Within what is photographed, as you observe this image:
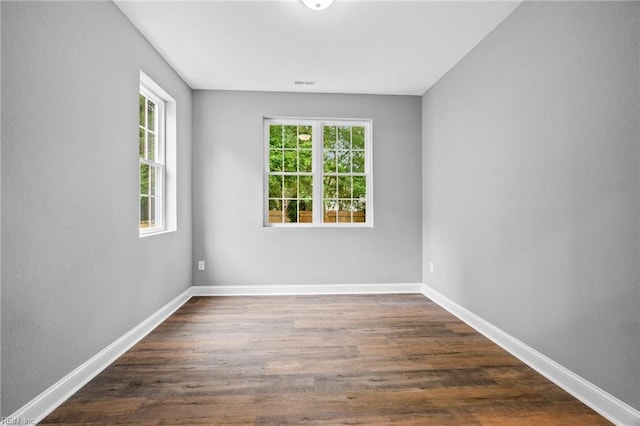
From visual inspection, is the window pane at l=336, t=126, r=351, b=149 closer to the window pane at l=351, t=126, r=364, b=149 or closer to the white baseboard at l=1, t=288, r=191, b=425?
the window pane at l=351, t=126, r=364, b=149

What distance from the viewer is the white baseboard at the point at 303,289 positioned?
4.57 meters

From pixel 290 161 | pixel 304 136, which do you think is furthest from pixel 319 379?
pixel 304 136

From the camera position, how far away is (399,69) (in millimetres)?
3863

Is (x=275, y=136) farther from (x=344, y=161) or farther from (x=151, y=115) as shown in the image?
(x=151, y=115)

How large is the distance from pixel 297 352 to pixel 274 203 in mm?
2400

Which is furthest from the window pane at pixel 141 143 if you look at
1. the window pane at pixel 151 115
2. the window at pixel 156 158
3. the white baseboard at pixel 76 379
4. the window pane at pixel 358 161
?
the window pane at pixel 358 161

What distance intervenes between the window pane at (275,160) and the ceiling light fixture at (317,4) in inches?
89.6

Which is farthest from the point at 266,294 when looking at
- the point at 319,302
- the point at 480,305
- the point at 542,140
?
the point at 542,140

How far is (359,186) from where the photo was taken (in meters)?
4.85

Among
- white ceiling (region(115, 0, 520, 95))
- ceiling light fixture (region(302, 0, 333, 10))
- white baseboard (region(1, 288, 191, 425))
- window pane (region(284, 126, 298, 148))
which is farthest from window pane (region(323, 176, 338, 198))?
white baseboard (region(1, 288, 191, 425))

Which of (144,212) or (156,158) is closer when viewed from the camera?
(144,212)

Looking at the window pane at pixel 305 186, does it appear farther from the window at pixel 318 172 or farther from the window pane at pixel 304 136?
the window pane at pixel 304 136

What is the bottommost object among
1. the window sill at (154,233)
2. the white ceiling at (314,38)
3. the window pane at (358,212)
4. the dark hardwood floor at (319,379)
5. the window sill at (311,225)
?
the dark hardwood floor at (319,379)

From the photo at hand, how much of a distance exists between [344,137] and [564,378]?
360 centimetres
